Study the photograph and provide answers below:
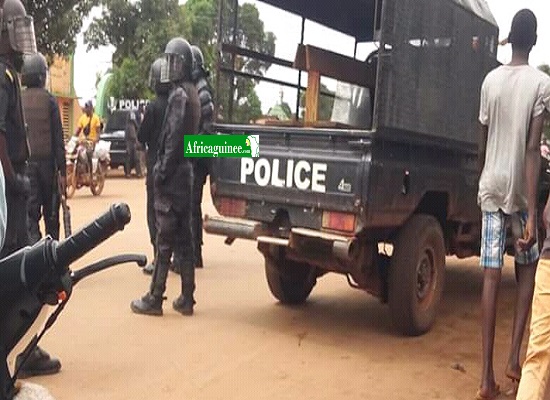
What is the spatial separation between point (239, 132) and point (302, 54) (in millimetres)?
842

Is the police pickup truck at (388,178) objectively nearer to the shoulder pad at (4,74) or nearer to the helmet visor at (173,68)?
the helmet visor at (173,68)

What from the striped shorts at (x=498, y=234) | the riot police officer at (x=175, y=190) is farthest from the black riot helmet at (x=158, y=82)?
the striped shorts at (x=498, y=234)

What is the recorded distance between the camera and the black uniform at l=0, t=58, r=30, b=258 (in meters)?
3.68

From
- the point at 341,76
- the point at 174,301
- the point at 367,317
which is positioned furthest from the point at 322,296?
the point at 341,76

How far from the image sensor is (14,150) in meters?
3.90

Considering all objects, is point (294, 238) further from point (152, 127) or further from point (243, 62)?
point (152, 127)

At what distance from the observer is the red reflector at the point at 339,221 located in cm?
476

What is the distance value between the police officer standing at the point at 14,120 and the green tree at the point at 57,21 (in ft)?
39.6

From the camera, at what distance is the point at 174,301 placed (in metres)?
5.79

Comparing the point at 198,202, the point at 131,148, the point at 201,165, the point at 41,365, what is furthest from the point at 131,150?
the point at 41,365

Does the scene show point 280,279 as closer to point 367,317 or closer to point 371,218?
point 367,317

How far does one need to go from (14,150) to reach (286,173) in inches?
76.6

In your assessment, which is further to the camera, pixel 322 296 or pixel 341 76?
pixel 322 296

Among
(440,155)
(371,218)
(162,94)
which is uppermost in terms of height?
(162,94)
